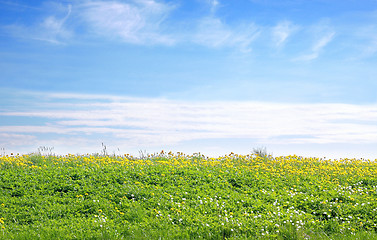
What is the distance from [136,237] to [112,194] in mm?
2629

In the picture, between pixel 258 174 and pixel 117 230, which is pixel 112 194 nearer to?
pixel 117 230

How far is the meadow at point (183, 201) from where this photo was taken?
795 centimetres

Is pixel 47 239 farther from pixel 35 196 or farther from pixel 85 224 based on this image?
pixel 35 196

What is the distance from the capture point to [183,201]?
30.9ft

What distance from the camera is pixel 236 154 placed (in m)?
15.1

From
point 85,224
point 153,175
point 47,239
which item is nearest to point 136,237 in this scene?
point 85,224

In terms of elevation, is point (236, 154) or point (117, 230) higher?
point (236, 154)

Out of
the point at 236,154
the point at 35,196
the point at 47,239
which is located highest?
the point at 236,154

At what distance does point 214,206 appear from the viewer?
356 inches

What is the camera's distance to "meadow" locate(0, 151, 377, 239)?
795 centimetres

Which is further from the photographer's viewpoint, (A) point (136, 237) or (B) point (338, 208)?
(B) point (338, 208)

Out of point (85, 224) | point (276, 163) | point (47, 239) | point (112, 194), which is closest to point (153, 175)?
point (112, 194)

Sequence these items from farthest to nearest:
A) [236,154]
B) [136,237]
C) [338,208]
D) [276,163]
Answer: [236,154] < [276,163] < [338,208] < [136,237]

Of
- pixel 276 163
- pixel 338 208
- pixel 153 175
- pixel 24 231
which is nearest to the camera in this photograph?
pixel 24 231
